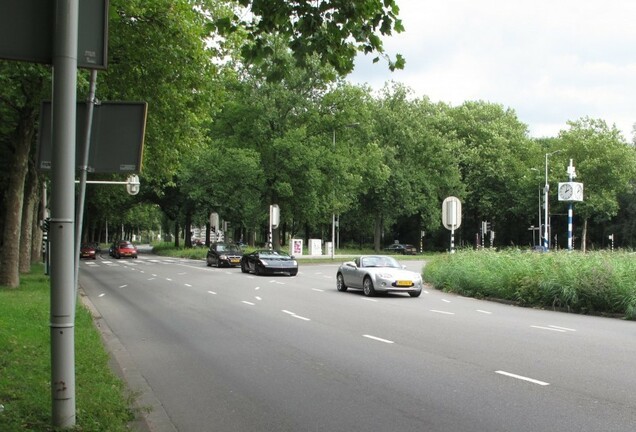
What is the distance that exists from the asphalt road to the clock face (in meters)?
19.8

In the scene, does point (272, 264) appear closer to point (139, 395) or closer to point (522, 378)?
point (522, 378)

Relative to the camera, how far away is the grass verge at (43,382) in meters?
4.76

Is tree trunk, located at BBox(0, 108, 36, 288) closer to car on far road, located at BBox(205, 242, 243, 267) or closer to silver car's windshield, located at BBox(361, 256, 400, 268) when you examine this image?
silver car's windshield, located at BBox(361, 256, 400, 268)

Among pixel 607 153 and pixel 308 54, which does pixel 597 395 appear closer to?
pixel 308 54

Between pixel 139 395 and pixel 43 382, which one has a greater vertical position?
pixel 43 382

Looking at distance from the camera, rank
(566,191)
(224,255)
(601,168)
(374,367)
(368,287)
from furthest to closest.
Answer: (601,168)
(224,255)
(566,191)
(368,287)
(374,367)

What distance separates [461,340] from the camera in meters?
9.92

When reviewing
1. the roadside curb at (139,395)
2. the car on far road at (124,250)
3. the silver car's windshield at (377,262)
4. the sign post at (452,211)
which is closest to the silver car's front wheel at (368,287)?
the silver car's windshield at (377,262)

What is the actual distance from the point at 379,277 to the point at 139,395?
1238 cm

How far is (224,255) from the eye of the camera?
34188 millimetres

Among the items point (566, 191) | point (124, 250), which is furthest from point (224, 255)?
point (566, 191)

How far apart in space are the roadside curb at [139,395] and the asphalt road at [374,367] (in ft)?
0.13

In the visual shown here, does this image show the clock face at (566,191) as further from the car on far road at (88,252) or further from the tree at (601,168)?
the car on far road at (88,252)

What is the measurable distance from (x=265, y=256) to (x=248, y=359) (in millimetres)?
19856
